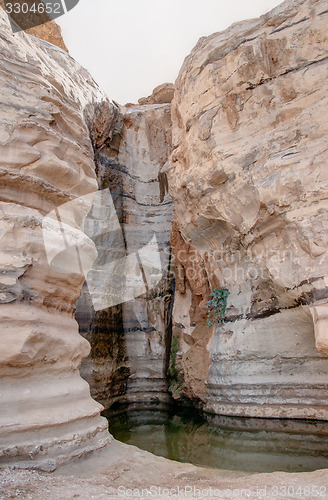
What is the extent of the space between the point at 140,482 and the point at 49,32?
14575mm

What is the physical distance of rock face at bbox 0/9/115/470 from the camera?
2.49m

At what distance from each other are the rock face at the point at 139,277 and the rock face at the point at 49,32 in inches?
182

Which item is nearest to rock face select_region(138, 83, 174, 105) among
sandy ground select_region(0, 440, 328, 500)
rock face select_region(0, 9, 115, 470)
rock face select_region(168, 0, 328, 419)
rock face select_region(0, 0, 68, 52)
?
rock face select_region(0, 0, 68, 52)

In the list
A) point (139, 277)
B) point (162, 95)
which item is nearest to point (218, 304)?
point (139, 277)

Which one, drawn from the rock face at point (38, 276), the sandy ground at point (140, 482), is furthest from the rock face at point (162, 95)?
the sandy ground at point (140, 482)

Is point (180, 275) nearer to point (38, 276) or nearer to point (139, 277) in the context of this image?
point (139, 277)

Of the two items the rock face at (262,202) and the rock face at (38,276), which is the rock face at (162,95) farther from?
the rock face at (38,276)

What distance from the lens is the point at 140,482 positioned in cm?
242

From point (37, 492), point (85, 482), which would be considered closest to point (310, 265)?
point (85, 482)

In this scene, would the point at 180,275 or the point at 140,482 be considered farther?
the point at 180,275

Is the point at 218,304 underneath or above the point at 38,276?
underneath

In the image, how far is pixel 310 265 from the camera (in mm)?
4195

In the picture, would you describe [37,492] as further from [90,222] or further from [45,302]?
[90,222]

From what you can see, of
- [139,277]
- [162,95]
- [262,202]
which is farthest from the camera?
[162,95]
